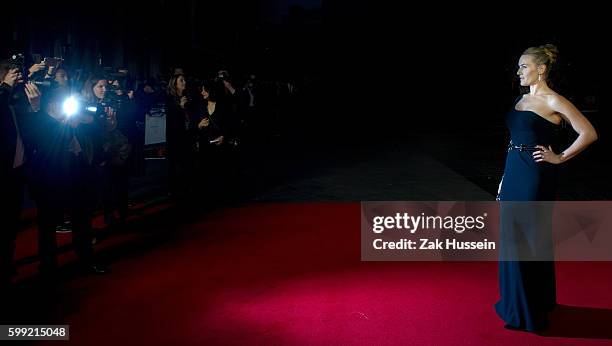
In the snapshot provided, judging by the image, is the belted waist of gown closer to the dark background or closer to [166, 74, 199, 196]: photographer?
the dark background

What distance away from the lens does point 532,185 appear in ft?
14.5

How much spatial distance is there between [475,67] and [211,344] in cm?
3675

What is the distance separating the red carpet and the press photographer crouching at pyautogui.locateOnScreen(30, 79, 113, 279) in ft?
A: 1.14

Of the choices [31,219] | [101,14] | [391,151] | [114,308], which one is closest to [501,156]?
[391,151]

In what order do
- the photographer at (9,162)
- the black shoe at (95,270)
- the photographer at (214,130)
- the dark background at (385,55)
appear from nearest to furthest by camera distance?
1. the photographer at (9,162)
2. the black shoe at (95,270)
3. the photographer at (214,130)
4. the dark background at (385,55)

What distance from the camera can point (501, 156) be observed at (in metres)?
16.7

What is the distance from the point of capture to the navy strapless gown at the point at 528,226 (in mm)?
4383

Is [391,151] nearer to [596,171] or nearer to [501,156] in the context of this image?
[501,156]

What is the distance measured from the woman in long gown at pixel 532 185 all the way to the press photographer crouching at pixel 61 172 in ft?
12.0

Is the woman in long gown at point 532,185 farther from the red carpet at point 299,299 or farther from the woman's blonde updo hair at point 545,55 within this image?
the red carpet at point 299,299

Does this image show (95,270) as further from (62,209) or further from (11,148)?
(11,148)

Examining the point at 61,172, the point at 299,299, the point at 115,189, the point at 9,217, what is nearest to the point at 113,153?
the point at 115,189

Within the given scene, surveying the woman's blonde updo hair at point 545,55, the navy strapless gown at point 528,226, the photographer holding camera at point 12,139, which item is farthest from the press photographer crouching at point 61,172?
the woman's blonde updo hair at point 545,55

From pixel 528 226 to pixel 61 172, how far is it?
3.95 meters
